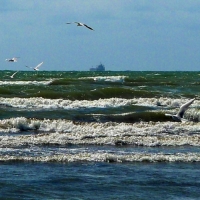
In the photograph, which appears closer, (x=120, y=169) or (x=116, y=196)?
(x=116, y=196)

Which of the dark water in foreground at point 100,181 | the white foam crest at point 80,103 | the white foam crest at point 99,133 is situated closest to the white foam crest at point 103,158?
the dark water in foreground at point 100,181

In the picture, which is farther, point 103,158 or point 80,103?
point 80,103

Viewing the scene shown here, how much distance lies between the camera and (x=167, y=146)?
64.0 feet


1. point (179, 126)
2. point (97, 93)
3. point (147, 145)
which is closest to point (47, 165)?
point (147, 145)

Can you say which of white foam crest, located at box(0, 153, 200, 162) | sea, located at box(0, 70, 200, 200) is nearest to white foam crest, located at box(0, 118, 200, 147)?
sea, located at box(0, 70, 200, 200)

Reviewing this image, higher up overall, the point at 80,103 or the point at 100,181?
the point at 80,103

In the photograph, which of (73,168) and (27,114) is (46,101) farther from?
(73,168)

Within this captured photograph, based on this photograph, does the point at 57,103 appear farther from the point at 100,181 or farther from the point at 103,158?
the point at 100,181

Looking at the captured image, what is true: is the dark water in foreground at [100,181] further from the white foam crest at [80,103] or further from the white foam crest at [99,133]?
the white foam crest at [80,103]

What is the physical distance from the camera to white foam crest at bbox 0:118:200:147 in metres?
20.0

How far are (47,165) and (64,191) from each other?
2.74 m

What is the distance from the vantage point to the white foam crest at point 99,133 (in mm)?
20000

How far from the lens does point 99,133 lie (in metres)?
22.9

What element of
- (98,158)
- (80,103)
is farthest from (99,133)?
(80,103)
